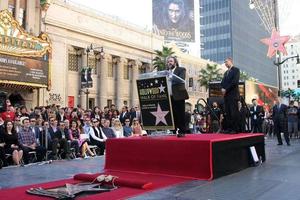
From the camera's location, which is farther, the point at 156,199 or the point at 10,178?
the point at 10,178

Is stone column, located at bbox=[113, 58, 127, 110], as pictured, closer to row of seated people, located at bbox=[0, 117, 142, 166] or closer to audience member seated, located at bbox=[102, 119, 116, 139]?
row of seated people, located at bbox=[0, 117, 142, 166]

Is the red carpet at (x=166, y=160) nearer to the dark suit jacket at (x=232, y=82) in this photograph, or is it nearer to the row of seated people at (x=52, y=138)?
the dark suit jacket at (x=232, y=82)

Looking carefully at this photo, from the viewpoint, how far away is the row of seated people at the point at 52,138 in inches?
387

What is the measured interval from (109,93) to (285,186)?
3624 centimetres

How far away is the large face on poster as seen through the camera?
75081 millimetres

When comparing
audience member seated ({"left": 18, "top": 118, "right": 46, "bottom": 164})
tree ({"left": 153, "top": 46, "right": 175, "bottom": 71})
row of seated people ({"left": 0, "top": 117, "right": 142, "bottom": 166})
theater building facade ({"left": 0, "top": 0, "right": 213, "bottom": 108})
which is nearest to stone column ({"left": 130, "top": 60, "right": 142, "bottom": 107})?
theater building facade ({"left": 0, "top": 0, "right": 213, "bottom": 108})

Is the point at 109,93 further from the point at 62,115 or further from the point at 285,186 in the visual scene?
the point at 285,186

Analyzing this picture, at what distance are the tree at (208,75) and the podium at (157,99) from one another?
4951 cm

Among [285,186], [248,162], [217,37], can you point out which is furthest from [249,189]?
[217,37]

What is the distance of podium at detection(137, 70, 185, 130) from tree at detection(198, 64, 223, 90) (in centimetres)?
4951

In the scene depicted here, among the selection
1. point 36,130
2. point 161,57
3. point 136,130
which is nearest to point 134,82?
point 161,57

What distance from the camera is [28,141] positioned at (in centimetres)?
1052

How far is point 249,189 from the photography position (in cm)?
530

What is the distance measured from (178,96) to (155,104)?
0.52 meters
